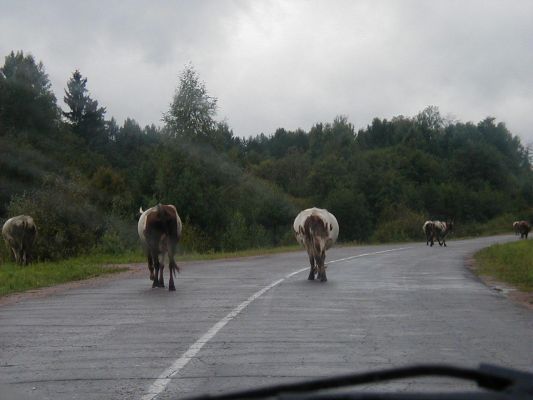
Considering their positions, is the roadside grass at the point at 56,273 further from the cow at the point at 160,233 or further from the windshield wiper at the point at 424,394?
the windshield wiper at the point at 424,394

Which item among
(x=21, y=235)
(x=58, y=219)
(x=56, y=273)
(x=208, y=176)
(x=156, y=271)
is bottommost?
(x=156, y=271)

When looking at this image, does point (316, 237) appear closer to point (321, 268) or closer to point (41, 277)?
point (321, 268)

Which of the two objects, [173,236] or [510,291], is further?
[510,291]

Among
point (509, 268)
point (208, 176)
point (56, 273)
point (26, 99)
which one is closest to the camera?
point (56, 273)

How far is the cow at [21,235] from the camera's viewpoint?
103 ft

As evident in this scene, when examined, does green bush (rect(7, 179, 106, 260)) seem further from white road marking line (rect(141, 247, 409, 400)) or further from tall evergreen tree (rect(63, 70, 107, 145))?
tall evergreen tree (rect(63, 70, 107, 145))

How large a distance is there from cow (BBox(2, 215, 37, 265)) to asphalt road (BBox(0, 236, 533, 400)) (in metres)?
12.8

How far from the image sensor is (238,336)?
11.2 metres

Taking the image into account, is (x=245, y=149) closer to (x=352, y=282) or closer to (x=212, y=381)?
(x=352, y=282)

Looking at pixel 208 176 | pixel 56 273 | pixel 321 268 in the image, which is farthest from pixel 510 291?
pixel 208 176

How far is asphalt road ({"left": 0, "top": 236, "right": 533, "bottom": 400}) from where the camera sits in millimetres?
8297

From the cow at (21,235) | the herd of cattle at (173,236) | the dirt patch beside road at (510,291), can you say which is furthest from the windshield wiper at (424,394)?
the cow at (21,235)

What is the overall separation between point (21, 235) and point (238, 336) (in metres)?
21.9

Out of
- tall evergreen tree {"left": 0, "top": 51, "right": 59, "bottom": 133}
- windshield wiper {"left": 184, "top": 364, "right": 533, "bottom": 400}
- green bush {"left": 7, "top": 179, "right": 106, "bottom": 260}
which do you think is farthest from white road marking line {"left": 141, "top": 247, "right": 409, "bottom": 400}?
tall evergreen tree {"left": 0, "top": 51, "right": 59, "bottom": 133}
